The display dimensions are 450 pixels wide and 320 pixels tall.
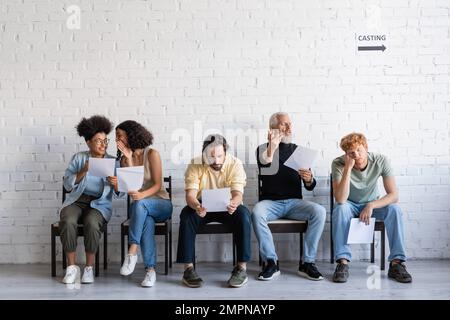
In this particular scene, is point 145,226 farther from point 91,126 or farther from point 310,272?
point 310,272

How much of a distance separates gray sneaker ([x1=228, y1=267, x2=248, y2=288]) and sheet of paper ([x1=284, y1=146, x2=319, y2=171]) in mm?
898

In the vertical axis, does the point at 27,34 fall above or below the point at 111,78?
above

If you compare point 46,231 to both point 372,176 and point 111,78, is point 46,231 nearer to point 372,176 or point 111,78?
point 111,78

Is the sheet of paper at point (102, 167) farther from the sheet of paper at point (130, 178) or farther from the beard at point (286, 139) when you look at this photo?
the beard at point (286, 139)

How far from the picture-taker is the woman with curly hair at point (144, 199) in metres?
3.78

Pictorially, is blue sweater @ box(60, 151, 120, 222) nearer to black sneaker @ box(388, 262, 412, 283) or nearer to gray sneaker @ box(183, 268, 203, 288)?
gray sneaker @ box(183, 268, 203, 288)

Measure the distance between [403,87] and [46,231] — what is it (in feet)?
10.6

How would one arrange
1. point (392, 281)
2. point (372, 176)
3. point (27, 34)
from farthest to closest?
point (27, 34) → point (372, 176) → point (392, 281)

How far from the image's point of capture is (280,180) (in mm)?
4148

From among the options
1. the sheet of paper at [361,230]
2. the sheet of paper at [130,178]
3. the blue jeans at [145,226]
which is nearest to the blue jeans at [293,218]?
the sheet of paper at [361,230]

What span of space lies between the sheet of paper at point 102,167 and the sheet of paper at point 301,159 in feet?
4.29

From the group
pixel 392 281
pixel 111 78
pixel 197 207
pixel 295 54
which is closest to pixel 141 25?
pixel 111 78

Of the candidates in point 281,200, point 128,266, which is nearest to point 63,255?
point 128,266

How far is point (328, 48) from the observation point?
446 centimetres
